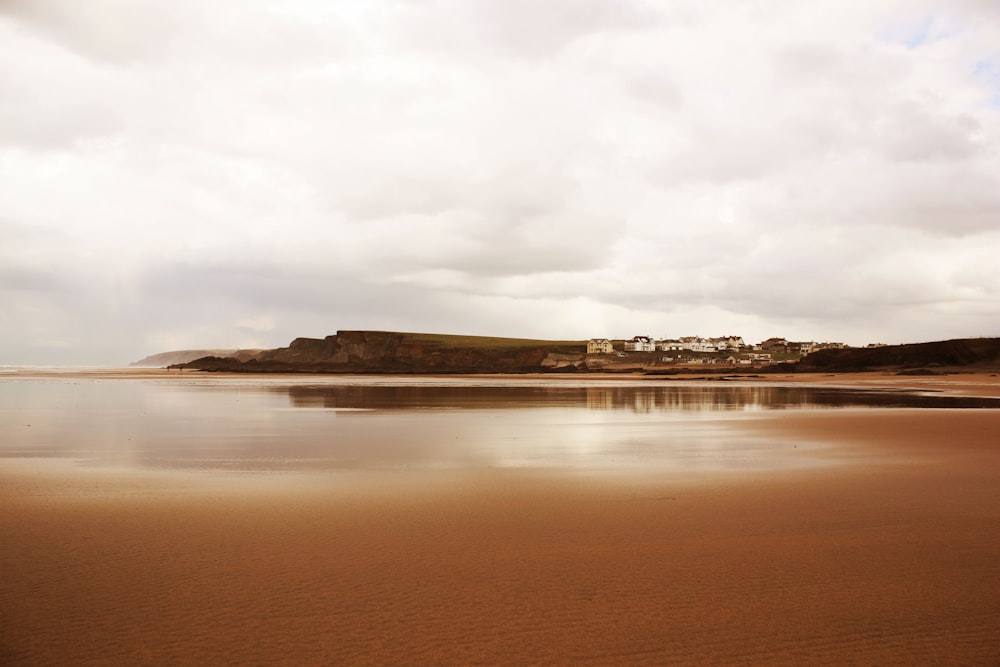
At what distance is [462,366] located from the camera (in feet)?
376

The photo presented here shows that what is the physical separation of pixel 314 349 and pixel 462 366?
3160 centimetres

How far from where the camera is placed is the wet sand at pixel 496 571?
15.5 feet

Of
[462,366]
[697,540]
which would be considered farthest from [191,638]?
[462,366]

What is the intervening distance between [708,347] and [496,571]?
16817 cm

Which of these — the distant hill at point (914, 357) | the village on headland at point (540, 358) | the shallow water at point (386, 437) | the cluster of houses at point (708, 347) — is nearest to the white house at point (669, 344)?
the cluster of houses at point (708, 347)

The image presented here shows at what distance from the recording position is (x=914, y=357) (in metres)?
82.1

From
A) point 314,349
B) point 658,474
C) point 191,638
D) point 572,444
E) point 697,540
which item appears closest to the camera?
point 191,638

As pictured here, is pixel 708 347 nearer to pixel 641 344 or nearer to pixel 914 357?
pixel 641 344

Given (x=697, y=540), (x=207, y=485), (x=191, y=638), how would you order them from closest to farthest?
(x=191, y=638)
(x=697, y=540)
(x=207, y=485)

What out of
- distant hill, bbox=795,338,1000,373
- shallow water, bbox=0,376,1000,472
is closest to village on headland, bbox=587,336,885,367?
distant hill, bbox=795,338,1000,373

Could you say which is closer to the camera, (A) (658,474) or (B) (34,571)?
(B) (34,571)

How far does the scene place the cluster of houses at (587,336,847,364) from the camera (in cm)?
12875

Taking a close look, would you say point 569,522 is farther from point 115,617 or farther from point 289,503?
point 115,617

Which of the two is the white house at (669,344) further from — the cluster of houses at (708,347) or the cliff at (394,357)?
the cliff at (394,357)
